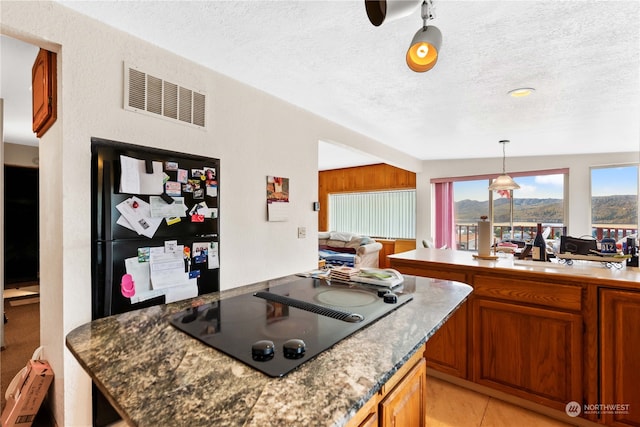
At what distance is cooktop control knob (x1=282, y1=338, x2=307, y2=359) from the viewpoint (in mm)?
760

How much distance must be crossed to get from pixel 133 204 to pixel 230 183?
680 mm

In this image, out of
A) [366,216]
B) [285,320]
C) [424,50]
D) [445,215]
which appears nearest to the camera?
[285,320]

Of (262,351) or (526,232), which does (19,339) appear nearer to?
(262,351)

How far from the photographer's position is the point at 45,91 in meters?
1.53

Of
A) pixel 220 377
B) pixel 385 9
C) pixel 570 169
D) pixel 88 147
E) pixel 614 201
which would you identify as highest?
pixel 570 169

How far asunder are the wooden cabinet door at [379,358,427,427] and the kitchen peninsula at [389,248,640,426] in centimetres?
114

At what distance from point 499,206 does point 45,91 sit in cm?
617

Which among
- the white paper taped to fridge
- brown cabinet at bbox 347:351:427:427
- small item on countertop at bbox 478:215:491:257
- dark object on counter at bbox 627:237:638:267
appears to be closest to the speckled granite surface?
brown cabinet at bbox 347:351:427:427

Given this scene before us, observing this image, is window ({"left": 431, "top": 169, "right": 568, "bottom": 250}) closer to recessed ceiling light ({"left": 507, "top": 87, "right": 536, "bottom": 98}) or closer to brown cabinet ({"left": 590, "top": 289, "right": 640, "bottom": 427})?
recessed ceiling light ({"left": 507, "top": 87, "right": 536, "bottom": 98})

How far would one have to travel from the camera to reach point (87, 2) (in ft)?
4.62

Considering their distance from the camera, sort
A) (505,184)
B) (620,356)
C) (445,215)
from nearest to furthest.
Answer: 1. (620,356)
2. (505,184)
3. (445,215)

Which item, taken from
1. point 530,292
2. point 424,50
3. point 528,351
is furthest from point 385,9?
point 528,351

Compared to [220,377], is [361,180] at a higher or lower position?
higher

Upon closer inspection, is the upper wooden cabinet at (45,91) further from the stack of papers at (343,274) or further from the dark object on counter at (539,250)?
the dark object on counter at (539,250)
